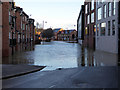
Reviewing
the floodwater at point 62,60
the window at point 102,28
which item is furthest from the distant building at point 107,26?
the floodwater at point 62,60

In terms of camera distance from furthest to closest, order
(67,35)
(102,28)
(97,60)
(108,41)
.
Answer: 1. (67,35)
2. (102,28)
3. (108,41)
4. (97,60)

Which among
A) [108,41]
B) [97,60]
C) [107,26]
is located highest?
[107,26]

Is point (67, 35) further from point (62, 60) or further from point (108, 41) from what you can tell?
point (62, 60)

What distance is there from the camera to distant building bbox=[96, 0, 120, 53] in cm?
2849

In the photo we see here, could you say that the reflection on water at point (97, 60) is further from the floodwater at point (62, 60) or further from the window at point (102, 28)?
the window at point (102, 28)

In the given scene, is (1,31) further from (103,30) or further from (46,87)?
(103,30)

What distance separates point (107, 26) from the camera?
3209cm

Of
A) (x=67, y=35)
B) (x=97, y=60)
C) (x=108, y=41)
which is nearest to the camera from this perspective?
(x=97, y=60)

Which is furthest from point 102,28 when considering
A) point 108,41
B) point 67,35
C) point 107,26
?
point 67,35

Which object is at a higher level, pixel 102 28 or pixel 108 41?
pixel 102 28

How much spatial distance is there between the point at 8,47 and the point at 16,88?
15.6m

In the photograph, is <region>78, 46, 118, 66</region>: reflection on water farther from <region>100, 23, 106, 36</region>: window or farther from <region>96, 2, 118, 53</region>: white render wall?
<region>100, 23, 106, 36</region>: window

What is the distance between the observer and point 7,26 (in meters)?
23.1

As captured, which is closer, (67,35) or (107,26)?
(107,26)
